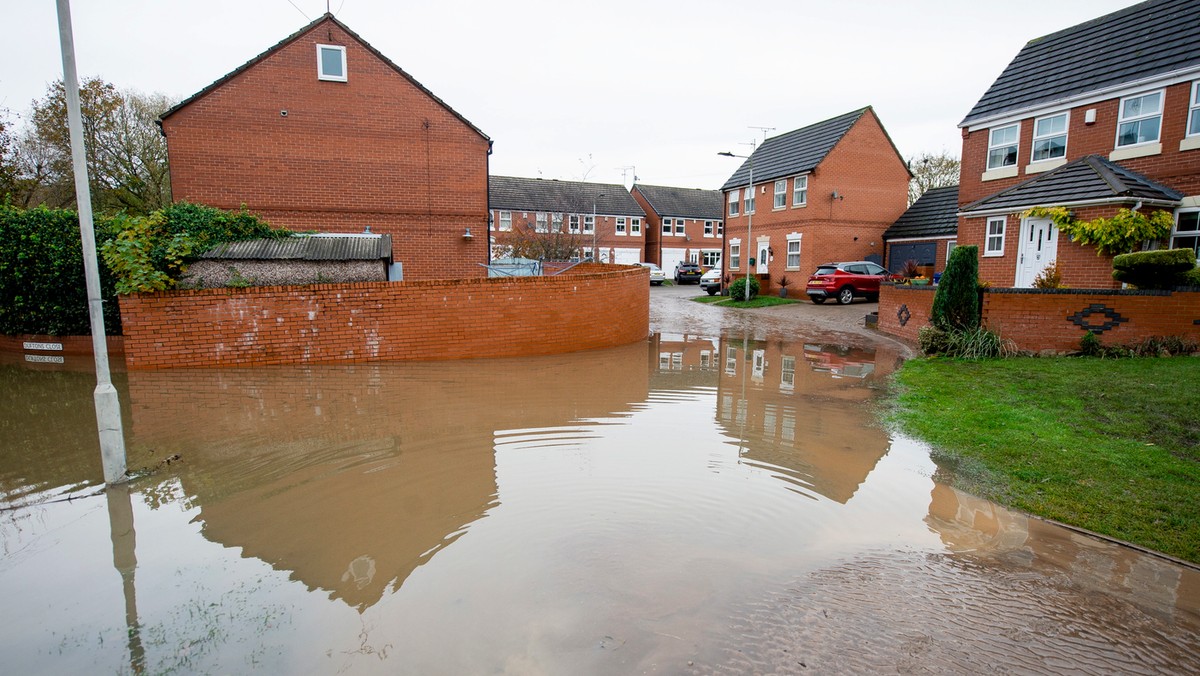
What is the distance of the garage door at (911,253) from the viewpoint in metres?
25.3

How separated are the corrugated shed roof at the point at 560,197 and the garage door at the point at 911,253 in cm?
2600

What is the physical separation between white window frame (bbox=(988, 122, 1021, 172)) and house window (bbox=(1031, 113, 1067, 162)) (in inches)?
18.5

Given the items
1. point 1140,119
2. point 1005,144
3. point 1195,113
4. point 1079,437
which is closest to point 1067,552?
point 1079,437

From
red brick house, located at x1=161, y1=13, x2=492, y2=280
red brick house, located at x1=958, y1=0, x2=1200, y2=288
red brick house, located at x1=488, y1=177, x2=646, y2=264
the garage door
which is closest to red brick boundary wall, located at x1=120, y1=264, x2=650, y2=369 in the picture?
red brick house, located at x1=161, y1=13, x2=492, y2=280

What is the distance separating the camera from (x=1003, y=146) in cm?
1884

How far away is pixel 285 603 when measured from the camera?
11.1 ft

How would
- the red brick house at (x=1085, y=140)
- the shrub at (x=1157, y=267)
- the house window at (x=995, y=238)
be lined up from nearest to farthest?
the shrub at (x=1157, y=267) → the red brick house at (x=1085, y=140) → the house window at (x=995, y=238)

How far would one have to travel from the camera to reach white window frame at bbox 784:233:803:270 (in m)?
27.6

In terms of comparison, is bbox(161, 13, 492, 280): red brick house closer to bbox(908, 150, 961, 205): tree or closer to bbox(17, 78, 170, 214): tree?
bbox(17, 78, 170, 214): tree

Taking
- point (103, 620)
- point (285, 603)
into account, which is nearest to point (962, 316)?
point (285, 603)

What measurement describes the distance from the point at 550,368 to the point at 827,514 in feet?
20.6

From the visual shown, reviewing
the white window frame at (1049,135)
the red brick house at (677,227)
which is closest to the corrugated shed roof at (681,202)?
the red brick house at (677,227)

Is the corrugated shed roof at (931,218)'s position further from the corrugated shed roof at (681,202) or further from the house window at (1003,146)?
the corrugated shed roof at (681,202)

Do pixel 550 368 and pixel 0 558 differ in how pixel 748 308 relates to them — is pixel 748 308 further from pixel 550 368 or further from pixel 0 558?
pixel 0 558
